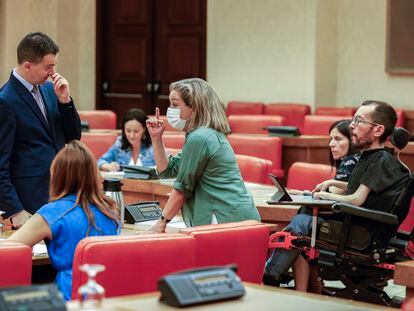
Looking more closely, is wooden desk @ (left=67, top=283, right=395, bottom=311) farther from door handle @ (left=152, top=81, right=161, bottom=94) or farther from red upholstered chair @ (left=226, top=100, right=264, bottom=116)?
door handle @ (left=152, top=81, right=161, bottom=94)

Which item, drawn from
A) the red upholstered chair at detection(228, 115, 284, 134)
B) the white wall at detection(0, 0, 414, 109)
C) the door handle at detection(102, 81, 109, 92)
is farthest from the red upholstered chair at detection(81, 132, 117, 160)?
the door handle at detection(102, 81, 109, 92)

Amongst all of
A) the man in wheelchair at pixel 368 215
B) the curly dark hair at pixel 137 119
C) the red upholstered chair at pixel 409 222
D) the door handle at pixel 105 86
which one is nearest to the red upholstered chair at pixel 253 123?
Result: the curly dark hair at pixel 137 119

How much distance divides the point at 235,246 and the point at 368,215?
1.20m

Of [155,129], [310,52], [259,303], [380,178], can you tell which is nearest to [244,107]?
[310,52]

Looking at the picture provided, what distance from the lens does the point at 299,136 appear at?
404 inches

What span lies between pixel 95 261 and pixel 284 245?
7.09 ft

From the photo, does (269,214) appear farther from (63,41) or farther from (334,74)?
(63,41)

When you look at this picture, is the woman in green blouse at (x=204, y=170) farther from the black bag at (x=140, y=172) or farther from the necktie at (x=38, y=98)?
the black bag at (x=140, y=172)

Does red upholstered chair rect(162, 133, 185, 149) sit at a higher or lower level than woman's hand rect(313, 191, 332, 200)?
lower

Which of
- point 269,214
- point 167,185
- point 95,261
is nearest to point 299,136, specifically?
point 167,185

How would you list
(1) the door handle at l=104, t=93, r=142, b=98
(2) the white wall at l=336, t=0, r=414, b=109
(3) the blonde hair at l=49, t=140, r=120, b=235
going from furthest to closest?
(1) the door handle at l=104, t=93, r=142, b=98 → (2) the white wall at l=336, t=0, r=414, b=109 → (3) the blonde hair at l=49, t=140, r=120, b=235

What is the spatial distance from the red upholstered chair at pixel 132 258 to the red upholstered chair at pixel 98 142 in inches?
214

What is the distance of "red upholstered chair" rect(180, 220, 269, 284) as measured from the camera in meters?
4.18

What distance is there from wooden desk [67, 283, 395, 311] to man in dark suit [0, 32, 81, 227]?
2.45 metres
